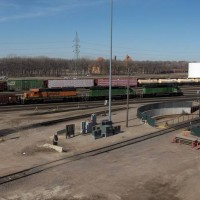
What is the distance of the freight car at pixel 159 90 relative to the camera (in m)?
80.9

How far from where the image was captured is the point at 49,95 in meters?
66.4

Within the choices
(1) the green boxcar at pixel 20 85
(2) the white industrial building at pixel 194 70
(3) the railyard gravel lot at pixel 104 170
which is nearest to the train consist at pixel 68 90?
(1) the green boxcar at pixel 20 85

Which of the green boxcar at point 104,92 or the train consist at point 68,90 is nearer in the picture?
the train consist at point 68,90

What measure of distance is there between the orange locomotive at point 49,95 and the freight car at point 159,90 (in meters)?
18.4

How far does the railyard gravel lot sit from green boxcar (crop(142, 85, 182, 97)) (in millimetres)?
43270

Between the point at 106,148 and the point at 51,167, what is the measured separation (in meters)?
7.37

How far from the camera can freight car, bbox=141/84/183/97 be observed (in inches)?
3184

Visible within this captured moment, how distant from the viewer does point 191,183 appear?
905 inches

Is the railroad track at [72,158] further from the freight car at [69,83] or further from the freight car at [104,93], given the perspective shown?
the freight car at [69,83]

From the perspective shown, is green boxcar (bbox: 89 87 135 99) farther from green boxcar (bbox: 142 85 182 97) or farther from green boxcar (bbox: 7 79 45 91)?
green boxcar (bbox: 7 79 45 91)

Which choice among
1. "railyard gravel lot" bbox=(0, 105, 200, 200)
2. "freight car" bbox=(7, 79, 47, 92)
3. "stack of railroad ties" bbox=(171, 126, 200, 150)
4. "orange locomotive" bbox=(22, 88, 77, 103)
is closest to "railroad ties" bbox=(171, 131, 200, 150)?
"stack of railroad ties" bbox=(171, 126, 200, 150)

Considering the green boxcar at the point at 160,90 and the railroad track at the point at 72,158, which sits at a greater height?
the green boxcar at the point at 160,90

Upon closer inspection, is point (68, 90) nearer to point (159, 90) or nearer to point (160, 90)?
point (159, 90)

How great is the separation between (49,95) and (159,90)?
28326 millimetres
